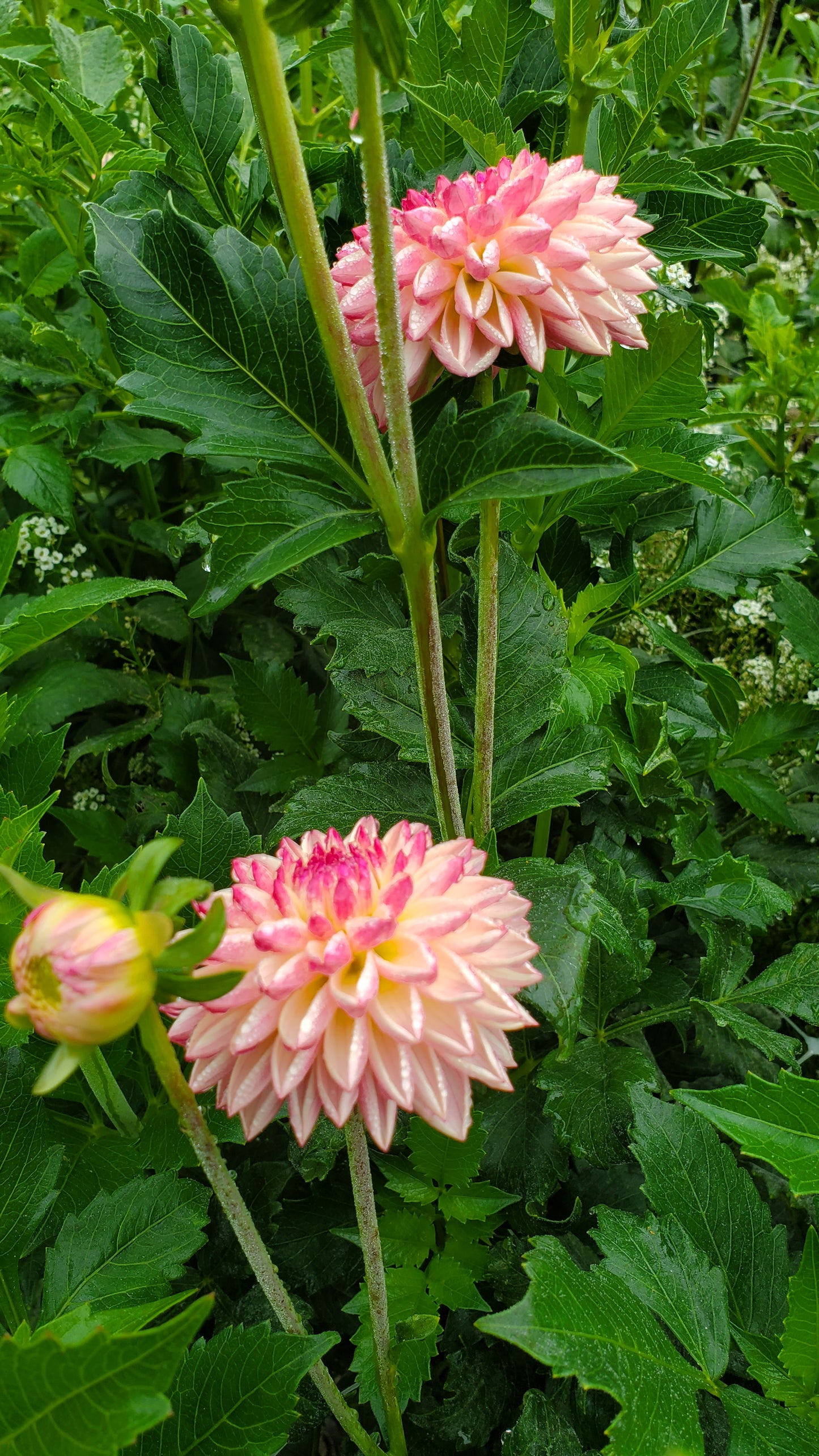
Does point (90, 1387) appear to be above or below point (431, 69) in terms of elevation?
below

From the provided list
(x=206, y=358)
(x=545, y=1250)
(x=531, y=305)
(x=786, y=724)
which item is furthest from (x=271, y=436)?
(x=786, y=724)

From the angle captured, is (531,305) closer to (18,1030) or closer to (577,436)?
(577,436)

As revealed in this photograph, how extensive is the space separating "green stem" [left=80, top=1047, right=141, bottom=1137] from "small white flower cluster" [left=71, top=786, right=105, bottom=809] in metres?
0.50

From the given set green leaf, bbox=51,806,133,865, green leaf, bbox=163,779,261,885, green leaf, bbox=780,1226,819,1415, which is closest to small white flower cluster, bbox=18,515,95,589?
green leaf, bbox=51,806,133,865

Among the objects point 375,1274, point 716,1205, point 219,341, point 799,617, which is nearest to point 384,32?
point 219,341

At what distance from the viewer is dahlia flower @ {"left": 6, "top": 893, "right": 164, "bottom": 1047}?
1.16ft

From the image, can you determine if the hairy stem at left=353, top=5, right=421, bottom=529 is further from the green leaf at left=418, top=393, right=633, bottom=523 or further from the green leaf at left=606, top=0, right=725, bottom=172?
the green leaf at left=606, top=0, right=725, bottom=172

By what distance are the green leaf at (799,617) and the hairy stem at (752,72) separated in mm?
717

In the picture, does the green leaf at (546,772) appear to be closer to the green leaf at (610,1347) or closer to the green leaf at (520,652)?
the green leaf at (520,652)

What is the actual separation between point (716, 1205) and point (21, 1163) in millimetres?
451

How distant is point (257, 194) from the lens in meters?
0.84

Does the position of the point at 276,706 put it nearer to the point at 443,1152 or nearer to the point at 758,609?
the point at 443,1152

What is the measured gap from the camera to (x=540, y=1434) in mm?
642

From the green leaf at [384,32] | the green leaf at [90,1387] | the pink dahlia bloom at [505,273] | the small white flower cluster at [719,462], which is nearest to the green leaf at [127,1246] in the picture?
the green leaf at [90,1387]
